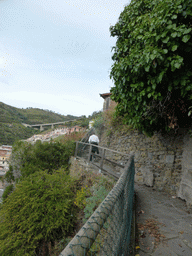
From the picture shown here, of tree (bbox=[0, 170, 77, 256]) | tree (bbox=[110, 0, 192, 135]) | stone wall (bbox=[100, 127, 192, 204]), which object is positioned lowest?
tree (bbox=[0, 170, 77, 256])

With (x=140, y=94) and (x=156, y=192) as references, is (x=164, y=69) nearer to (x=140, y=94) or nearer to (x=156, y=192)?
(x=140, y=94)

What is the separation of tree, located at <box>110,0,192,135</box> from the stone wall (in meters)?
0.86

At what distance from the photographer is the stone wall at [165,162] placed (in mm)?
4691

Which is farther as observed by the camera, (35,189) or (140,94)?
(35,189)

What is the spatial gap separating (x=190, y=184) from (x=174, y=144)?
5.09 feet

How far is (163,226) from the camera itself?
3.03 m

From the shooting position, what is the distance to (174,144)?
5.45m

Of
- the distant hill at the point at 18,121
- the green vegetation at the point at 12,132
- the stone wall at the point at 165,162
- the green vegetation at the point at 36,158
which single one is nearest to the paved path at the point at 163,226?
the stone wall at the point at 165,162

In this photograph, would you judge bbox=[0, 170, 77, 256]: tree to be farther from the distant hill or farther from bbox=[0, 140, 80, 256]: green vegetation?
the distant hill

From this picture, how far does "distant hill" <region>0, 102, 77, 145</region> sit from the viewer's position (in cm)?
3246

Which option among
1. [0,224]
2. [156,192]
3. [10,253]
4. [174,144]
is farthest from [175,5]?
[0,224]

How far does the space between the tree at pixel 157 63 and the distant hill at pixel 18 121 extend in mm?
23168

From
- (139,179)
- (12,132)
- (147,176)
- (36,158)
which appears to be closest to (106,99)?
(36,158)

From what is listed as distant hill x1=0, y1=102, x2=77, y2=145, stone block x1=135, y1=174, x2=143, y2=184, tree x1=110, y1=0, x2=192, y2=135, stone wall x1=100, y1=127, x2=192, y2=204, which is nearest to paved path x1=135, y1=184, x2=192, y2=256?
stone wall x1=100, y1=127, x2=192, y2=204
